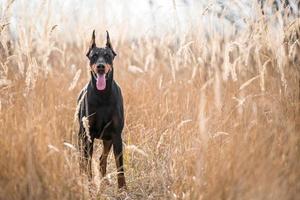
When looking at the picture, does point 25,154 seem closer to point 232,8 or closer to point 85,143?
point 85,143

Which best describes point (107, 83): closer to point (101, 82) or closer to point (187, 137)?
point (101, 82)

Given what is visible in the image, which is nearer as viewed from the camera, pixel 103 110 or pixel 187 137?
pixel 187 137

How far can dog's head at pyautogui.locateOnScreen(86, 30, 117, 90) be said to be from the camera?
4.42m

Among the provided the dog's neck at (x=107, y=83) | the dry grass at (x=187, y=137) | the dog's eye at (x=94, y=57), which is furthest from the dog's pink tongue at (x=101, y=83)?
the dry grass at (x=187, y=137)

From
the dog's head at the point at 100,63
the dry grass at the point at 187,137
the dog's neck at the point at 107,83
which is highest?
the dog's head at the point at 100,63

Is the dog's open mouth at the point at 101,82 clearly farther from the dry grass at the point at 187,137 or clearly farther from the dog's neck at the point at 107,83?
the dry grass at the point at 187,137

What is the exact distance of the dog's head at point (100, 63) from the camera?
442cm

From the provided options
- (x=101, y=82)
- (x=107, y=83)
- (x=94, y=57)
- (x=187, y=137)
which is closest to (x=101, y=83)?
(x=101, y=82)

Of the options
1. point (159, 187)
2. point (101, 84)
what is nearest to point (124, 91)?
point (101, 84)

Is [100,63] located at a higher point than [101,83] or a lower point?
higher

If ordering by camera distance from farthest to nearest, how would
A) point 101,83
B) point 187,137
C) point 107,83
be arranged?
point 107,83
point 101,83
point 187,137

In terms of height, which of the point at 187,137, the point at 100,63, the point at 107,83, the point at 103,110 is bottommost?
the point at 187,137

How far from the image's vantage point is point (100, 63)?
4.43 meters

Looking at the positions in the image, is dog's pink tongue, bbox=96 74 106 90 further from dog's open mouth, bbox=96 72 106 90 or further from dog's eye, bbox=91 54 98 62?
dog's eye, bbox=91 54 98 62
